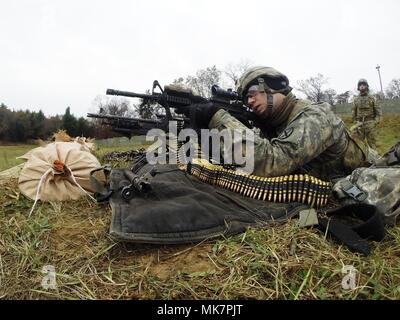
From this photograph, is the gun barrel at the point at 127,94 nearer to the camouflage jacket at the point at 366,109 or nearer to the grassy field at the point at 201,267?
the grassy field at the point at 201,267

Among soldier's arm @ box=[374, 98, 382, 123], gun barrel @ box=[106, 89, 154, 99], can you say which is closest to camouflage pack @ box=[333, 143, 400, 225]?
gun barrel @ box=[106, 89, 154, 99]

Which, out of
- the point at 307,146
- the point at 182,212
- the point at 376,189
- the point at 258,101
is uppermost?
the point at 258,101

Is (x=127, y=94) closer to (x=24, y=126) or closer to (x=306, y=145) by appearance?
(x=306, y=145)

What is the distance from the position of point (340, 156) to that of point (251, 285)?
6.39ft

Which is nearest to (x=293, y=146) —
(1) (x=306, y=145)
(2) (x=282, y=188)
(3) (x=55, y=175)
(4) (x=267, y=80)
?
(1) (x=306, y=145)

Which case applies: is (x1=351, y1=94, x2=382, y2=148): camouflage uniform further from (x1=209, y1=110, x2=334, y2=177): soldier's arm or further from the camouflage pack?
the camouflage pack

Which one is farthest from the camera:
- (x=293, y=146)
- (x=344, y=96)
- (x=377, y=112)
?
(x=344, y=96)

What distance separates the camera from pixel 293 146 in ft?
9.88

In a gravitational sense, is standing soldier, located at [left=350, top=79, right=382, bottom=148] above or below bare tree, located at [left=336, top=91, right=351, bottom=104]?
below

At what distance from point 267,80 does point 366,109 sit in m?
10.7

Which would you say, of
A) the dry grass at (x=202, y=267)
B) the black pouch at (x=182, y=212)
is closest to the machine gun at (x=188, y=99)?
the black pouch at (x=182, y=212)

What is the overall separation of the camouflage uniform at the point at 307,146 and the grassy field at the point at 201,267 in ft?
2.14

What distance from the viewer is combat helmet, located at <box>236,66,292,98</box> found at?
3.48 m
